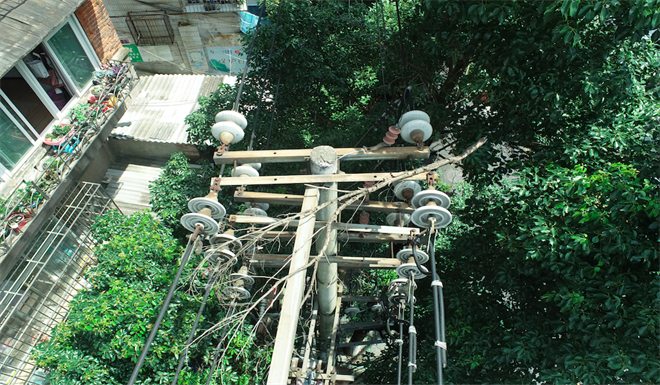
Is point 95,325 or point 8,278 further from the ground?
point 8,278

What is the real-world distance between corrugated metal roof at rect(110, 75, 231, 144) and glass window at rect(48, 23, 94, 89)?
1814 millimetres

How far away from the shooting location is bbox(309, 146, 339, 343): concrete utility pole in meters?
3.77

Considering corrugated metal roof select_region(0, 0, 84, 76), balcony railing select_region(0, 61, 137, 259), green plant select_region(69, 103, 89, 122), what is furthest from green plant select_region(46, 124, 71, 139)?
corrugated metal roof select_region(0, 0, 84, 76)

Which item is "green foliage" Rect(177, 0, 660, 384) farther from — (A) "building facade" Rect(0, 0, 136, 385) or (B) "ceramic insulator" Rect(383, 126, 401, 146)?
(A) "building facade" Rect(0, 0, 136, 385)

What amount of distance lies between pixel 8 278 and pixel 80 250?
1.44m

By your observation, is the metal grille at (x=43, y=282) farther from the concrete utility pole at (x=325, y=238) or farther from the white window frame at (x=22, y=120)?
the concrete utility pole at (x=325, y=238)

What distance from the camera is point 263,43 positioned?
809cm

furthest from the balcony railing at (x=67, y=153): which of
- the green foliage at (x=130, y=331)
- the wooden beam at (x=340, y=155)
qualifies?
the wooden beam at (x=340, y=155)

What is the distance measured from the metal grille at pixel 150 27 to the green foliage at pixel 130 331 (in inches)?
441

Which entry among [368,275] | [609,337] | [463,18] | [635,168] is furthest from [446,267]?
[463,18]

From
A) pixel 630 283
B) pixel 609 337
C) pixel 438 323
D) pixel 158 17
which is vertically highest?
pixel 158 17

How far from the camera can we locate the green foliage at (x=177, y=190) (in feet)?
26.0

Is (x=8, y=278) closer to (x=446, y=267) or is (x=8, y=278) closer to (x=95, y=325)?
(x=95, y=325)

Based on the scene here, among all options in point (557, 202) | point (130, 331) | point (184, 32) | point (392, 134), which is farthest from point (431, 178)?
point (184, 32)
